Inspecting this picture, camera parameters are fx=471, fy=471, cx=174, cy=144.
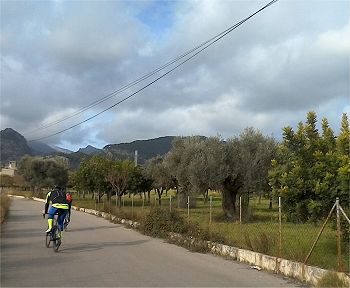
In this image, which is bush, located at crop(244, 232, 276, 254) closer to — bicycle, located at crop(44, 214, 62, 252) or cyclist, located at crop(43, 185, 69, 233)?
bicycle, located at crop(44, 214, 62, 252)

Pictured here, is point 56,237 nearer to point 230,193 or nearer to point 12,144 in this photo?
point 230,193

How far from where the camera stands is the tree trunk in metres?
27.6

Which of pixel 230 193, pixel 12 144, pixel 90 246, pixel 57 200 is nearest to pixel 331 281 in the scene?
pixel 90 246

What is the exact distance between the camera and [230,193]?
1111 inches

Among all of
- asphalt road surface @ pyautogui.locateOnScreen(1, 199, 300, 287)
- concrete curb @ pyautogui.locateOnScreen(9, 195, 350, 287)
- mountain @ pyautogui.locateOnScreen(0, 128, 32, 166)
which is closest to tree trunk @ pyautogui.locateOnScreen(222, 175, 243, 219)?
asphalt road surface @ pyautogui.locateOnScreen(1, 199, 300, 287)

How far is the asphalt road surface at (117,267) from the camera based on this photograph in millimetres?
8914

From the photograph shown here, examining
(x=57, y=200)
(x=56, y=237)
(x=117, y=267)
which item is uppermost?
(x=57, y=200)

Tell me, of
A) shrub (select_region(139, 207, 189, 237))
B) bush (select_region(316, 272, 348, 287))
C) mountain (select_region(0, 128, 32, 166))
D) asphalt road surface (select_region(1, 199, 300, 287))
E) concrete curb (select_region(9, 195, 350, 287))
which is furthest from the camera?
mountain (select_region(0, 128, 32, 166))

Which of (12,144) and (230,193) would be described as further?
(12,144)

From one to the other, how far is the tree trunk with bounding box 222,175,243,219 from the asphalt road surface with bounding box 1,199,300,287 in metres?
12.3

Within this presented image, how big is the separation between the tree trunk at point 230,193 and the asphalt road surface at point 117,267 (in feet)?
40.5

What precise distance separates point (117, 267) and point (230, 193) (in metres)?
18.3

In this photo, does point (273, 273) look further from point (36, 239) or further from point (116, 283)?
point (36, 239)

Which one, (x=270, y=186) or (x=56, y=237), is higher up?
(x=270, y=186)
